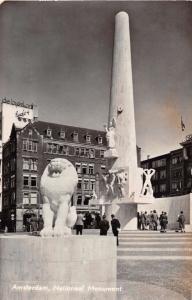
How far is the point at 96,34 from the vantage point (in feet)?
39.2

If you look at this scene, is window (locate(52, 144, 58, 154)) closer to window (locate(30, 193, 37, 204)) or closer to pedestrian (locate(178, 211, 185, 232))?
window (locate(30, 193, 37, 204))

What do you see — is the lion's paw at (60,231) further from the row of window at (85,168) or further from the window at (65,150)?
the row of window at (85,168)

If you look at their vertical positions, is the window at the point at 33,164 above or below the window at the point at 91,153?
below

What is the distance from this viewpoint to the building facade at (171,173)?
5603 centimetres

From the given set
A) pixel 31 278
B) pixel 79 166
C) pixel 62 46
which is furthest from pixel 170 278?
pixel 79 166

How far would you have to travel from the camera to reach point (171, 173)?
62.2 meters

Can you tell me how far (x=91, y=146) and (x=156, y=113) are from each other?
39338 mm

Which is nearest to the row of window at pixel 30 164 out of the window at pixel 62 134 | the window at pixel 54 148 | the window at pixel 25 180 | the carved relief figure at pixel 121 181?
the window at pixel 25 180

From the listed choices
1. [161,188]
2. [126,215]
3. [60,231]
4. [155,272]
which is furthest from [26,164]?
[60,231]

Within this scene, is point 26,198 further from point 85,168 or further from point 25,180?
point 85,168

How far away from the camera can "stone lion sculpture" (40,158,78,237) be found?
7570 mm

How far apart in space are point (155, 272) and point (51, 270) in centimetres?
316

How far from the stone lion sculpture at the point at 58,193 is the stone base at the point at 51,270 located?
0.87m

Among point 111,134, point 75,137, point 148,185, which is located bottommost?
point 148,185
